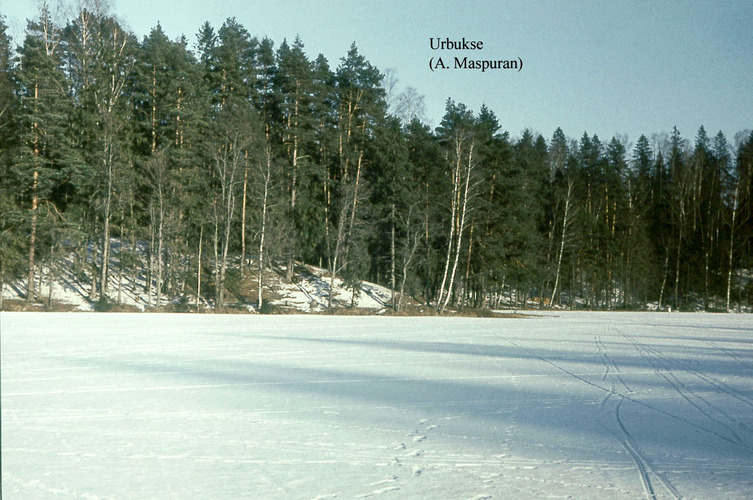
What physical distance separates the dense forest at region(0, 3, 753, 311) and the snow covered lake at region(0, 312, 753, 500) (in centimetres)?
2273

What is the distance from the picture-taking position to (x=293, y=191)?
146 ft

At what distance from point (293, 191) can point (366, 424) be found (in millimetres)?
38619

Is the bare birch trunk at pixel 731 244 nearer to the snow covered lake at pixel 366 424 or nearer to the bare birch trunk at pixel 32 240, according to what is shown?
the snow covered lake at pixel 366 424

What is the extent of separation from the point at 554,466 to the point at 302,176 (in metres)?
41.4

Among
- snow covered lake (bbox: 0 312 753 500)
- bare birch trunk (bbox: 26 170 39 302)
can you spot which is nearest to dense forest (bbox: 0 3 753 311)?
bare birch trunk (bbox: 26 170 39 302)

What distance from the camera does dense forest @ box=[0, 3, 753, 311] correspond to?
3378 cm

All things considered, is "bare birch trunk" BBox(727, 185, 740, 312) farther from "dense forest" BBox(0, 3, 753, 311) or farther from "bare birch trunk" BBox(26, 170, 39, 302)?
"bare birch trunk" BBox(26, 170, 39, 302)

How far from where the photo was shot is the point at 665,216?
60594mm

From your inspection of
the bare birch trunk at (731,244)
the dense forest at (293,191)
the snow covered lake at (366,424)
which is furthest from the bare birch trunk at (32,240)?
the bare birch trunk at (731,244)

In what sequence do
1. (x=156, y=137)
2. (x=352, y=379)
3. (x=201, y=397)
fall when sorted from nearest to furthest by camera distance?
(x=201, y=397) → (x=352, y=379) → (x=156, y=137)

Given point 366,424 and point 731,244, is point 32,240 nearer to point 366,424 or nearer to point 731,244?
point 366,424

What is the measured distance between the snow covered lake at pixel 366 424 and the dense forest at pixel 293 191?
22.7m

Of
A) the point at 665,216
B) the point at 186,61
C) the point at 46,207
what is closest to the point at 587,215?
the point at 665,216

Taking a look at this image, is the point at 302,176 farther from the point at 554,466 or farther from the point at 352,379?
the point at 554,466
